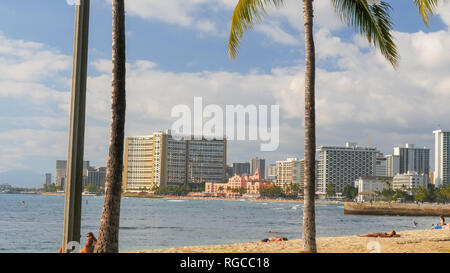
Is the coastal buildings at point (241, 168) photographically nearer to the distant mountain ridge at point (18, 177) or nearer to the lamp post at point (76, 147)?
the distant mountain ridge at point (18, 177)

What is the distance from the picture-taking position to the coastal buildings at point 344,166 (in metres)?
63.5

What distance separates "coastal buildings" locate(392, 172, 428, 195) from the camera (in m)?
59.7

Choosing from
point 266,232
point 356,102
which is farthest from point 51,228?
point 356,102

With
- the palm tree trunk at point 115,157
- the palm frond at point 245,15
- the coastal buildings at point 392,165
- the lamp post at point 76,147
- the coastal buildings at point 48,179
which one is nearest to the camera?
the lamp post at point 76,147

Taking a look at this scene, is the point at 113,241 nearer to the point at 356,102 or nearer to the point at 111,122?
the point at 111,122

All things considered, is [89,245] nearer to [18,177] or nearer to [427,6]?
[18,177]

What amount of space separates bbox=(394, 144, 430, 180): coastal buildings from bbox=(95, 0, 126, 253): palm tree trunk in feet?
172

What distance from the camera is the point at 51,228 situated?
33.5 meters

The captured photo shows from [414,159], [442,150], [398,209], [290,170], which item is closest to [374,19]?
[442,150]

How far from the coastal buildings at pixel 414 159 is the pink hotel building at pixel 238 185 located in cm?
1871

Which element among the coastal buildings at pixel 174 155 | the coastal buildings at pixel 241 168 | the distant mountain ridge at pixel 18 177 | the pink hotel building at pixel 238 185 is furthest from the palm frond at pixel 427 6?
the coastal buildings at pixel 241 168

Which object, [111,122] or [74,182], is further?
[111,122]
